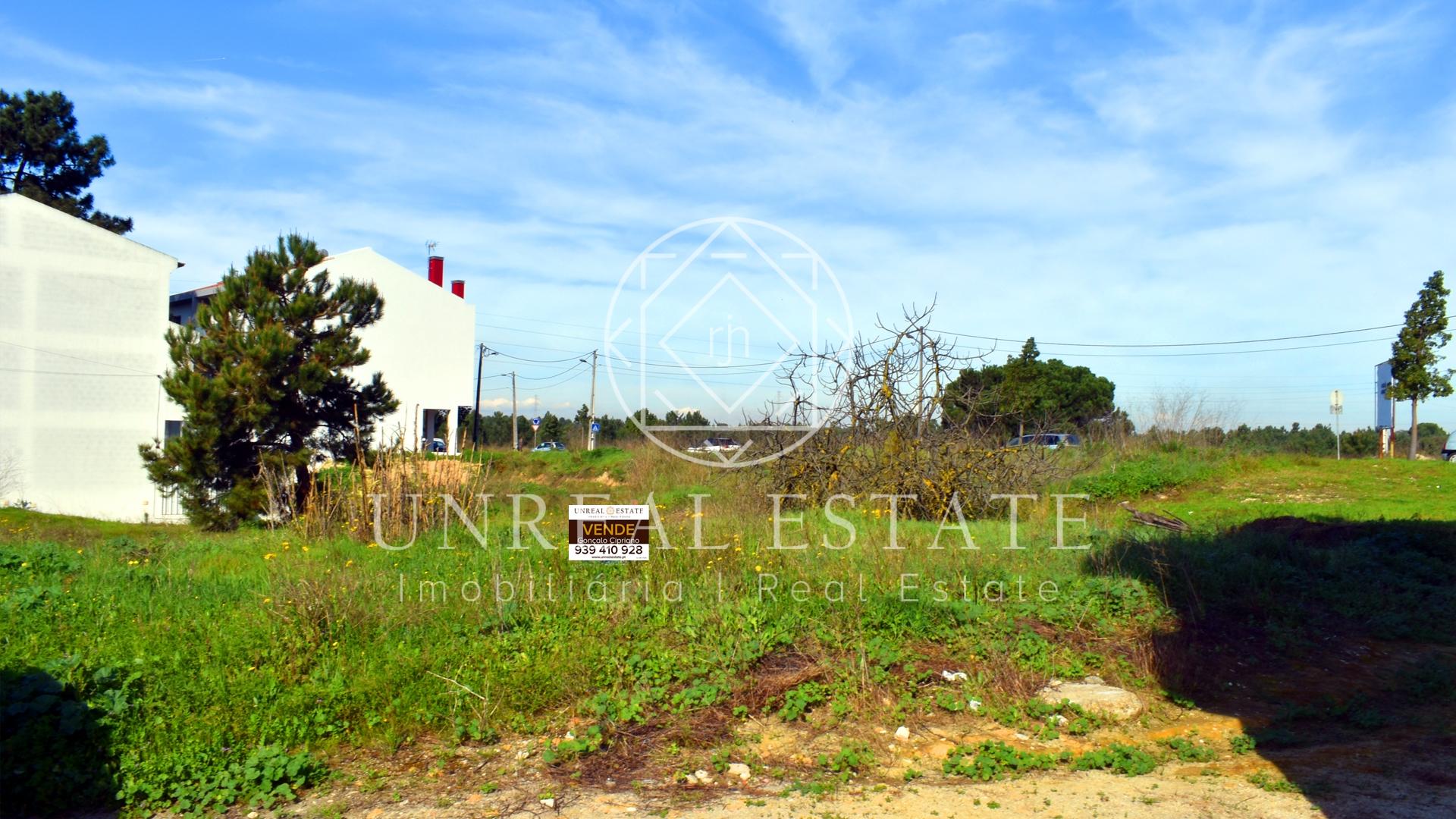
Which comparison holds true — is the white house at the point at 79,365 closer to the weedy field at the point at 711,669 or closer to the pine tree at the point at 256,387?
the pine tree at the point at 256,387

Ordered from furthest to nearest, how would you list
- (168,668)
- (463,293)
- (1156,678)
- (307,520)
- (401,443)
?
1. (463,293)
2. (401,443)
3. (307,520)
4. (1156,678)
5. (168,668)

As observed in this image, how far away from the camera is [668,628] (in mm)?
6234

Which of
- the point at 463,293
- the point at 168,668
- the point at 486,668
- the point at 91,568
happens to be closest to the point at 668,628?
the point at 486,668

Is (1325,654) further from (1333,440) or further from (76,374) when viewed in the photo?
(1333,440)

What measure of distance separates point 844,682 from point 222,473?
14.9 meters

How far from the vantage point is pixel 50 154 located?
3353 cm

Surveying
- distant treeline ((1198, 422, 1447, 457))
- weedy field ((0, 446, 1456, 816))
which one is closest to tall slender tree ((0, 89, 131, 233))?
weedy field ((0, 446, 1456, 816))

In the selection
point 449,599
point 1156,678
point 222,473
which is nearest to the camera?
point 1156,678

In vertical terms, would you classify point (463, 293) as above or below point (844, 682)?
above

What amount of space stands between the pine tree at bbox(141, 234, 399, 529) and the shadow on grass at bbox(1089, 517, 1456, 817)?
13230mm

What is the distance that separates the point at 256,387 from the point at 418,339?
16653 mm

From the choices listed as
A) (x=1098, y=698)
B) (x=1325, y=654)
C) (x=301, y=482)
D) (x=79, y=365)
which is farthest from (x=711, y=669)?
(x=79, y=365)

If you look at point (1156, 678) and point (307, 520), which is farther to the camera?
point (307, 520)

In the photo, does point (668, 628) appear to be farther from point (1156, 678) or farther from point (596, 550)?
point (1156, 678)
